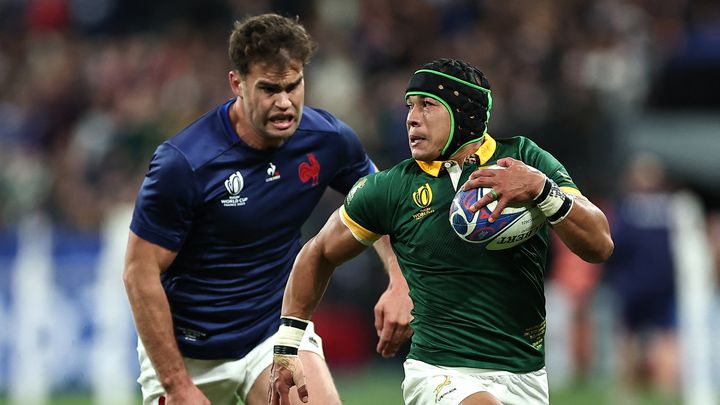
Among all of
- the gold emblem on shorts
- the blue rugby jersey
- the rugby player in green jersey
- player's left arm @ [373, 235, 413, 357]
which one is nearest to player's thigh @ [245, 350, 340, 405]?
the blue rugby jersey

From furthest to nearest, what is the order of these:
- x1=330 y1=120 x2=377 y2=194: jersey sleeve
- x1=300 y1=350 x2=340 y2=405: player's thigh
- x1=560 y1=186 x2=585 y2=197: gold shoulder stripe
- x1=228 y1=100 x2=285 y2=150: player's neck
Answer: x1=330 y1=120 x2=377 y2=194: jersey sleeve → x1=228 y1=100 x2=285 y2=150: player's neck → x1=300 y1=350 x2=340 y2=405: player's thigh → x1=560 y1=186 x2=585 y2=197: gold shoulder stripe

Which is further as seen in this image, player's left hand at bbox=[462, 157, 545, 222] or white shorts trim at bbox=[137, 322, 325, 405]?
white shorts trim at bbox=[137, 322, 325, 405]

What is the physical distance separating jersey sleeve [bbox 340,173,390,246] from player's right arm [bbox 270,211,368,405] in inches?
2.0

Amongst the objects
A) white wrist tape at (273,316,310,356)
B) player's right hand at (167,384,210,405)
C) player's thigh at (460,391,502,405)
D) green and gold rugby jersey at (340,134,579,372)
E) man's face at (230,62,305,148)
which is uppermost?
man's face at (230,62,305,148)

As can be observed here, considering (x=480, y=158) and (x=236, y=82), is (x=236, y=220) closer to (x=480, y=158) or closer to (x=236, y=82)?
(x=236, y=82)

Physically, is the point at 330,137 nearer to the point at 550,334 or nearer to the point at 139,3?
the point at 550,334

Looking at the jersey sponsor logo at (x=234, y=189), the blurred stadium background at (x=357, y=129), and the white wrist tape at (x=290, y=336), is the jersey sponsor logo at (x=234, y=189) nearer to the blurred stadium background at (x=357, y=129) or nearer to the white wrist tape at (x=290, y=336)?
the white wrist tape at (x=290, y=336)

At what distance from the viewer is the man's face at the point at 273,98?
6449mm

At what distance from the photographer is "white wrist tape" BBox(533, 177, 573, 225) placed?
17.5 feet

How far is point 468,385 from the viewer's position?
225 inches

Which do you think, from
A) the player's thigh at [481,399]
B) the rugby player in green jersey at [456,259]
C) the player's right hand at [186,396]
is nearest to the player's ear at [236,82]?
the rugby player in green jersey at [456,259]

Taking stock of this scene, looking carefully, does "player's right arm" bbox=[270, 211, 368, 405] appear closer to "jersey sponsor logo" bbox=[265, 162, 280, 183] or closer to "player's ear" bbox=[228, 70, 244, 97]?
"jersey sponsor logo" bbox=[265, 162, 280, 183]

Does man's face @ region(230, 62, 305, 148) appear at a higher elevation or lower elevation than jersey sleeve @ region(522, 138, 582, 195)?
higher

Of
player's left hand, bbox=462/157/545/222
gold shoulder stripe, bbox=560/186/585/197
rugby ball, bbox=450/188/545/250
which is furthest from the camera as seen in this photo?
gold shoulder stripe, bbox=560/186/585/197
